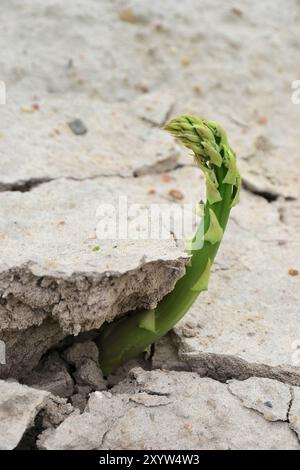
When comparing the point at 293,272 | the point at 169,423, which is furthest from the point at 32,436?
the point at 293,272

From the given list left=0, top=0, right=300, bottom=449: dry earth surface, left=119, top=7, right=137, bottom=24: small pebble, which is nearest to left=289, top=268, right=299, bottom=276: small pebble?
left=0, top=0, right=300, bottom=449: dry earth surface

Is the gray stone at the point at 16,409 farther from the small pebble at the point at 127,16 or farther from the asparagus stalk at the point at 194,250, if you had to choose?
the small pebble at the point at 127,16

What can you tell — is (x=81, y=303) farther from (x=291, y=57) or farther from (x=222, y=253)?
Answer: (x=291, y=57)

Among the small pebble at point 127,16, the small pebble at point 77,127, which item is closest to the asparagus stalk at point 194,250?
the small pebble at point 77,127

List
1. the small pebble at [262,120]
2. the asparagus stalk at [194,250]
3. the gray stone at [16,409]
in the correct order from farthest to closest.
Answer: the small pebble at [262,120], the asparagus stalk at [194,250], the gray stone at [16,409]

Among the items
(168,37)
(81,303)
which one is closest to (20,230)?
(81,303)

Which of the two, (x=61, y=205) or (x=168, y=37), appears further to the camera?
(x=168, y=37)
